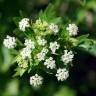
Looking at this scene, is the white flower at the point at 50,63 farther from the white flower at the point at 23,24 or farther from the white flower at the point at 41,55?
the white flower at the point at 23,24

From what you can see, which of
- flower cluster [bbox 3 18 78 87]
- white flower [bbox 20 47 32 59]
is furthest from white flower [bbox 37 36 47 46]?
white flower [bbox 20 47 32 59]

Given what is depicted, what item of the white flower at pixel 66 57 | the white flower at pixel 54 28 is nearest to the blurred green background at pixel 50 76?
the white flower at pixel 54 28

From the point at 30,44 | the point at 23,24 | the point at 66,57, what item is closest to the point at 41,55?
the point at 30,44

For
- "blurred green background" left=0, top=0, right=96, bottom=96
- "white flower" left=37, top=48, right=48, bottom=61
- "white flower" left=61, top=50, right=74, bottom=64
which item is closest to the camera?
"white flower" left=37, top=48, right=48, bottom=61

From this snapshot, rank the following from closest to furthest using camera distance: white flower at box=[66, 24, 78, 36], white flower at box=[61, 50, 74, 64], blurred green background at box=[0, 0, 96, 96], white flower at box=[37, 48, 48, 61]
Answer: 1. white flower at box=[37, 48, 48, 61]
2. white flower at box=[61, 50, 74, 64]
3. white flower at box=[66, 24, 78, 36]
4. blurred green background at box=[0, 0, 96, 96]

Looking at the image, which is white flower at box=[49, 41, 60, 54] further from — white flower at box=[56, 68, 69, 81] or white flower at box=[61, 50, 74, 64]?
white flower at box=[56, 68, 69, 81]

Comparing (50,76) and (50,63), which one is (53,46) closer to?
(50,63)

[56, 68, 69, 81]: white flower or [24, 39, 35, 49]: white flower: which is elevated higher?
[24, 39, 35, 49]: white flower
